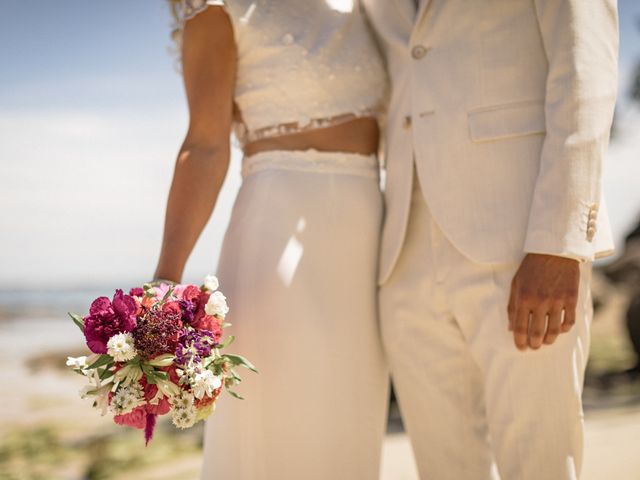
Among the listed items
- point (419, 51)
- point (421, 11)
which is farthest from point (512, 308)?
point (421, 11)

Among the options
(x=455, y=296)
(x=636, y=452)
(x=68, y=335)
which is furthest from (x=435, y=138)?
(x=68, y=335)

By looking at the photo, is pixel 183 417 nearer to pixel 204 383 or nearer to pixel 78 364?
pixel 204 383

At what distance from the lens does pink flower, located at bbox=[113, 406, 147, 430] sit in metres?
1.59

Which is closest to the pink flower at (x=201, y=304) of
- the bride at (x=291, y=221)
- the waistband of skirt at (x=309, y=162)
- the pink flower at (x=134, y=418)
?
the pink flower at (x=134, y=418)

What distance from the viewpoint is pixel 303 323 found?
221cm

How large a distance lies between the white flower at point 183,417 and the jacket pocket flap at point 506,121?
1192mm

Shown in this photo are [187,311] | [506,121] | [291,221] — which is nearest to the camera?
[187,311]

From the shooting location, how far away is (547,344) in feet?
6.74

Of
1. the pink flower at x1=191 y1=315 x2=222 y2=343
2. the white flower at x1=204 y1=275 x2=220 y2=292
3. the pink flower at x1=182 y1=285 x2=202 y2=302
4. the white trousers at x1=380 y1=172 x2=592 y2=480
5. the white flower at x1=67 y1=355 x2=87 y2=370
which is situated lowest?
the white trousers at x1=380 y1=172 x2=592 y2=480

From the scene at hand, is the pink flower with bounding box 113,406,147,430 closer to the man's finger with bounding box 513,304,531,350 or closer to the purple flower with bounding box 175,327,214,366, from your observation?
the purple flower with bounding box 175,327,214,366

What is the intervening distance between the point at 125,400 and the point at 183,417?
0.13 metres

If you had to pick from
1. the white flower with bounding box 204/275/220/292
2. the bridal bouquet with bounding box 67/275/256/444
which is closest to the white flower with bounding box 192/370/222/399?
the bridal bouquet with bounding box 67/275/256/444

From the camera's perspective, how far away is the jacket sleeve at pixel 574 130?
6.53ft

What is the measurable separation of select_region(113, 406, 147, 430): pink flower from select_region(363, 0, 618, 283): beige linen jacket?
1014 mm
